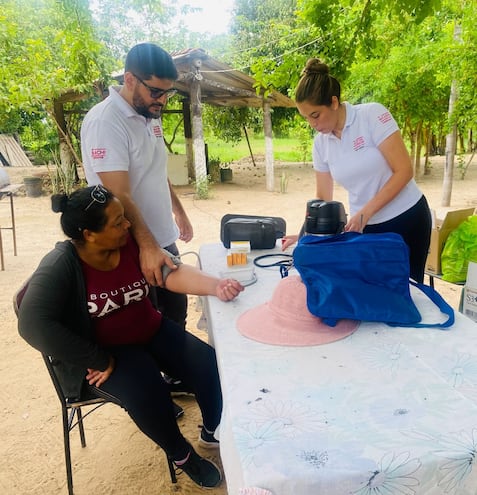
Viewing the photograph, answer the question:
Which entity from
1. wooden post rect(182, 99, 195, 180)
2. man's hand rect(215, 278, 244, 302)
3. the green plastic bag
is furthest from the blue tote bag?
wooden post rect(182, 99, 195, 180)

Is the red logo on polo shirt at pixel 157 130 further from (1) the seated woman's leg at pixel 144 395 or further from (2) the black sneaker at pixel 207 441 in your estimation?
(2) the black sneaker at pixel 207 441

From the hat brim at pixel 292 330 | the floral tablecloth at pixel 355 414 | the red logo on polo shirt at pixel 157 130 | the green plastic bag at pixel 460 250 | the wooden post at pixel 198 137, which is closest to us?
the floral tablecloth at pixel 355 414

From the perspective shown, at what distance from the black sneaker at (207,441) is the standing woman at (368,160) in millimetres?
1123

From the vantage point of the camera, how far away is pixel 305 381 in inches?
41.3

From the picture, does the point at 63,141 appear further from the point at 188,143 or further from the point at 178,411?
the point at 178,411

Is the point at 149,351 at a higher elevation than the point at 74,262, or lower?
lower

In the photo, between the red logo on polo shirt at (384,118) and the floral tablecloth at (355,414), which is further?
the red logo on polo shirt at (384,118)

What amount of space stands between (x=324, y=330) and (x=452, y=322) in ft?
1.31

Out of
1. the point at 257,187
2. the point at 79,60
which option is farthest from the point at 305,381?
the point at 257,187

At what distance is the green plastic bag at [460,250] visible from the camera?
237 centimetres

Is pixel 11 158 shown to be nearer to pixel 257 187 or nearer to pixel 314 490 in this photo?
pixel 257 187

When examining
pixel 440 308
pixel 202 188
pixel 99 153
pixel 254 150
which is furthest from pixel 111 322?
pixel 254 150

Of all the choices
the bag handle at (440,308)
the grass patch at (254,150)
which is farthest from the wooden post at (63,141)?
the bag handle at (440,308)

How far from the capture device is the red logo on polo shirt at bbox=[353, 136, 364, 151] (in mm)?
1907
